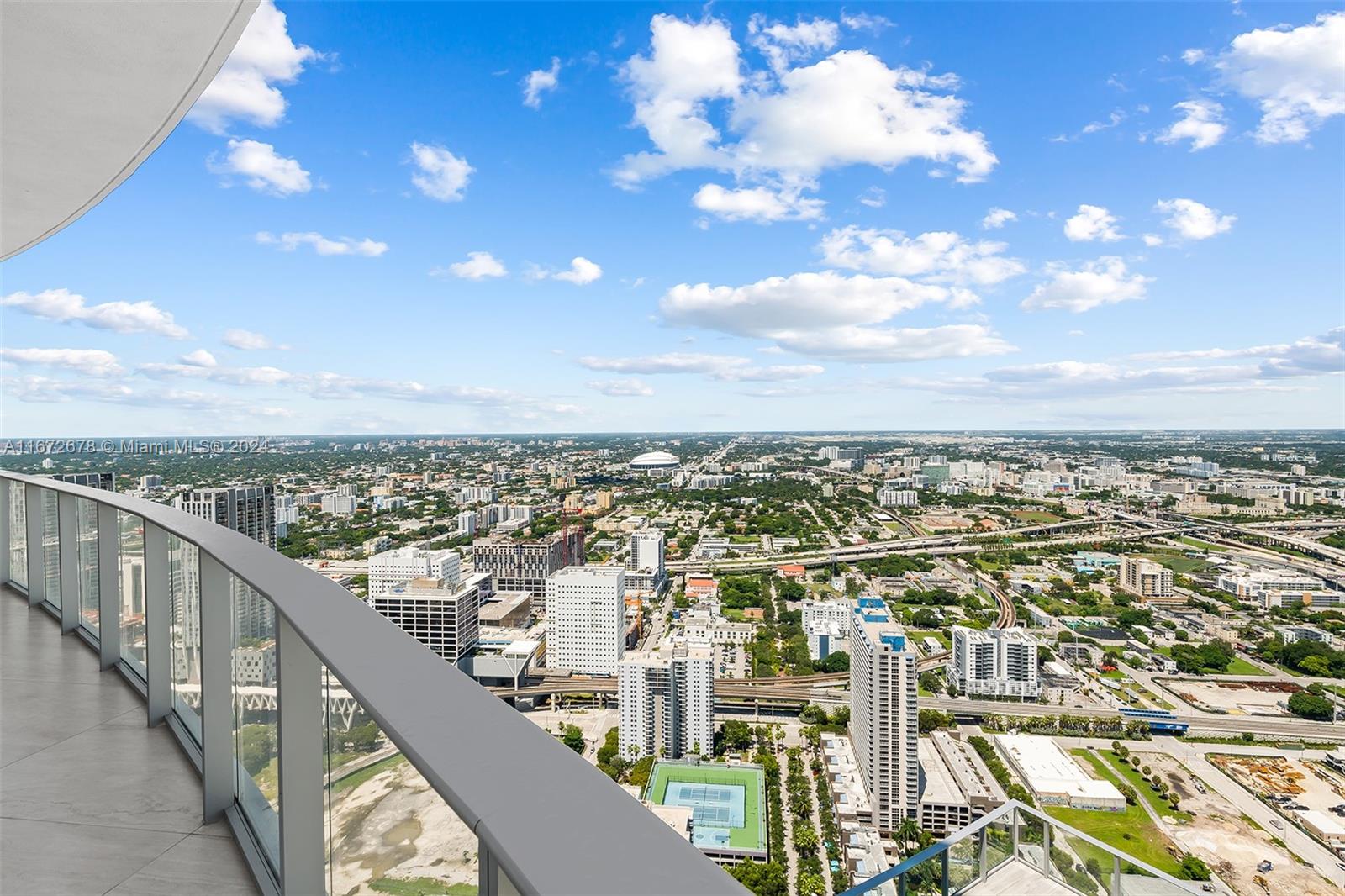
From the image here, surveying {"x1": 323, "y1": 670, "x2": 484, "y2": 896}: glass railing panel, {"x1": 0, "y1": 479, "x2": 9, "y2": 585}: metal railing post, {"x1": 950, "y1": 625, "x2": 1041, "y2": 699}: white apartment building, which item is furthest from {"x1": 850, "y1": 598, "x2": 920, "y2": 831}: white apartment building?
{"x1": 323, "y1": 670, "x2": 484, "y2": 896}: glass railing panel

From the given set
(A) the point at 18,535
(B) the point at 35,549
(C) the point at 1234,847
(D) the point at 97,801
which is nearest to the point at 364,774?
(D) the point at 97,801

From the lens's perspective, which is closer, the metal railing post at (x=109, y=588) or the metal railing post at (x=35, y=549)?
the metal railing post at (x=109, y=588)

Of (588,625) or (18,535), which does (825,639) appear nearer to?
(588,625)

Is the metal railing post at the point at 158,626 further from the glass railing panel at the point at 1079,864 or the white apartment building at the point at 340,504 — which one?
the white apartment building at the point at 340,504

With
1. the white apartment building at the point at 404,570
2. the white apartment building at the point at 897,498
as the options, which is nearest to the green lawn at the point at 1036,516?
the white apartment building at the point at 897,498

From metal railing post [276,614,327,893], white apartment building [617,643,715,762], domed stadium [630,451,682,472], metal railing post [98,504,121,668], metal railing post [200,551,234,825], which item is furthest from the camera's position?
domed stadium [630,451,682,472]

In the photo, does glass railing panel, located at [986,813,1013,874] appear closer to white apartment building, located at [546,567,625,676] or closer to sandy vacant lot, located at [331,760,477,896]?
sandy vacant lot, located at [331,760,477,896]

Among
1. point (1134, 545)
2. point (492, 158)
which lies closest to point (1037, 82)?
point (1134, 545)

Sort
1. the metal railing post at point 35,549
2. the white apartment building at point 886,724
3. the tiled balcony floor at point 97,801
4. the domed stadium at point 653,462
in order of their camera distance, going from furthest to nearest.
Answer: the domed stadium at point 653,462, the white apartment building at point 886,724, the metal railing post at point 35,549, the tiled balcony floor at point 97,801
